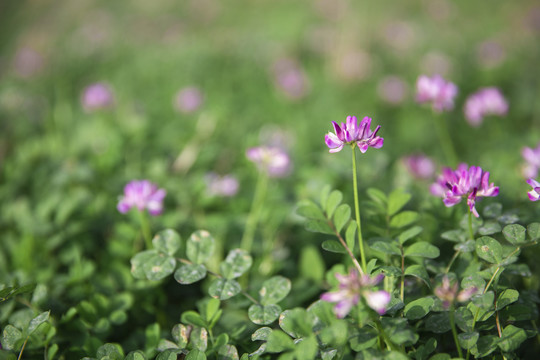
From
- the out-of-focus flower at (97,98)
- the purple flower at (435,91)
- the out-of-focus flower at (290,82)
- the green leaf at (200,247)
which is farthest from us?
the out-of-focus flower at (290,82)

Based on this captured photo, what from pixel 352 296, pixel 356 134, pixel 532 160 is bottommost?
pixel 532 160

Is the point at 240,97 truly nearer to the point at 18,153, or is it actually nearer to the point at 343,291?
the point at 18,153

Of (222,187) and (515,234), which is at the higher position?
(515,234)

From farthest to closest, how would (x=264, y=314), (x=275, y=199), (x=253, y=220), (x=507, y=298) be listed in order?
1. (x=275, y=199)
2. (x=253, y=220)
3. (x=264, y=314)
4. (x=507, y=298)

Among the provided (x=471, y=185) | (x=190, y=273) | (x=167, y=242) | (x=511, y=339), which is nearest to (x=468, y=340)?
(x=511, y=339)

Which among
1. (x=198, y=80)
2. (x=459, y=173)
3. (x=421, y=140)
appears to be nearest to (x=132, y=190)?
(x=459, y=173)

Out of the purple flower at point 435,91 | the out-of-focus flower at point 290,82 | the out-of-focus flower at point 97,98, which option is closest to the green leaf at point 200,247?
the purple flower at point 435,91

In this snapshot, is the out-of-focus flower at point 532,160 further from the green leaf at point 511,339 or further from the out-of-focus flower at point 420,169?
the green leaf at point 511,339

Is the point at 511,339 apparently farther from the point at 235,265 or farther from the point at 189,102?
the point at 189,102
